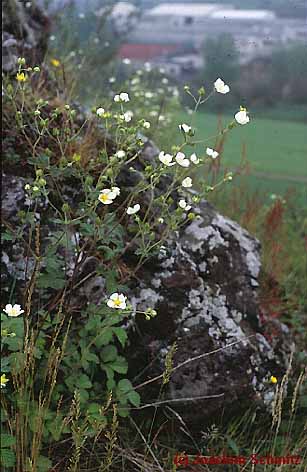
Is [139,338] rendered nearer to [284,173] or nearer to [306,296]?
[306,296]

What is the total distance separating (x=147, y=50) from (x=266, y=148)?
6.80 ft

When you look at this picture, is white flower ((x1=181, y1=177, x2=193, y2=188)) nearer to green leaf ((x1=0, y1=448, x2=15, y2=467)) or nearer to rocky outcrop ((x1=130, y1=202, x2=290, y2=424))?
rocky outcrop ((x1=130, y1=202, x2=290, y2=424))

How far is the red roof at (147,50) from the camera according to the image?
611cm

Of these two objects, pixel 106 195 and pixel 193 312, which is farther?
pixel 193 312

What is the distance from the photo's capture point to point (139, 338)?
2.63m

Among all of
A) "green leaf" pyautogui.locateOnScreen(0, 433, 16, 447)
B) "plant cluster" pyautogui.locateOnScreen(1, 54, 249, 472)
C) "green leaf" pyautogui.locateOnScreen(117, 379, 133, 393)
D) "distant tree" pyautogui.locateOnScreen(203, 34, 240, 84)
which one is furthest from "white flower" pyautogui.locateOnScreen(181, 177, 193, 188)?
"distant tree" pyautogui.locateOnScreen(203, 34, 240, 84)

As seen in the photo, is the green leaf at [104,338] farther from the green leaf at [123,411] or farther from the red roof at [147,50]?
the red roof at [147,50]

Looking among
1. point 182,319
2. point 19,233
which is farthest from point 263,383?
point 19,233

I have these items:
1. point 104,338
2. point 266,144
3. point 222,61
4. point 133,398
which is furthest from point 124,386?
point 266,144

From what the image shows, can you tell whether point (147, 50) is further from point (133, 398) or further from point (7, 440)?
point (7, 440)

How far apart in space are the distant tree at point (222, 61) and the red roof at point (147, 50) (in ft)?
6.19

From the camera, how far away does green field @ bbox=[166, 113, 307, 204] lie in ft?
13.3

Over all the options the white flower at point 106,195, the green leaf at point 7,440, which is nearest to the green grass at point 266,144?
the white flower at point 106,195

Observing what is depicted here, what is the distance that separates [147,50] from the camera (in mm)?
6570
